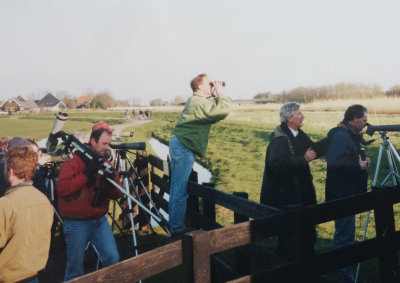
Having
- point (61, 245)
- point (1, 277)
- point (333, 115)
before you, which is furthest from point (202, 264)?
point (333, 115)

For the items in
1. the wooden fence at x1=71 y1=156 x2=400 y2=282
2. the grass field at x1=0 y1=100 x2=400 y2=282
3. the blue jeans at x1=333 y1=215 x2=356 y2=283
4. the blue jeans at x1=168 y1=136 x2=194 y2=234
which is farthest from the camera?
the grass field at x1=0 y1=100 x2=400 y2=282

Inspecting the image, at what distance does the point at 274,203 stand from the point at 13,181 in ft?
10.4

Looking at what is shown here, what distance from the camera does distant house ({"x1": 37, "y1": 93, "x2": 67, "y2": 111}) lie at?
14625cm

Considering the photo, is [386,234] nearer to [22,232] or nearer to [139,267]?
[139,267]

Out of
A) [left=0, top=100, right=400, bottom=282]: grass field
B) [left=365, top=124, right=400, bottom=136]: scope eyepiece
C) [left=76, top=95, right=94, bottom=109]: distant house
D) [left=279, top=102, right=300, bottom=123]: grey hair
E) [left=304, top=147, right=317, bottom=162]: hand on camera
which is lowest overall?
[left=0, top=100, right=400, bottom=282]: grass field

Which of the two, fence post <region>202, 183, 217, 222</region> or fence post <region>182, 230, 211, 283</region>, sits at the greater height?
fence post <region>182, 230, 211, 283</region>

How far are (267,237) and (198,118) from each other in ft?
7.79

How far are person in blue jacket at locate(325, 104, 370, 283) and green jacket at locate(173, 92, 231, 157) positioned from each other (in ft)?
4.97

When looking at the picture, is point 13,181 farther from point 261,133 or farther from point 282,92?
point 282,92

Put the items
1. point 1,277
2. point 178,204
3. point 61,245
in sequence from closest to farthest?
point 1,277, point 178,204, point 61,245

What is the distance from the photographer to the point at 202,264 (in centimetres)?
246

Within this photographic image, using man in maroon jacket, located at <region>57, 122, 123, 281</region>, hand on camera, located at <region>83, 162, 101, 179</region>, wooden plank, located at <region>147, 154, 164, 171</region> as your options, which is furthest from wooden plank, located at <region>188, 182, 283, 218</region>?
wooden plank, located at <region>147, 154, 164, 171</region>

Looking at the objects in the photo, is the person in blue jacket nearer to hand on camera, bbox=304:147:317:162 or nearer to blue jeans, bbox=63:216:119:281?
hand on camera, bbox=304:147:317:162

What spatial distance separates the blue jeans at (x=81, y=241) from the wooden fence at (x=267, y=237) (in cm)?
128
